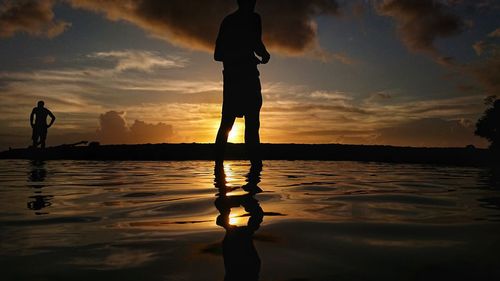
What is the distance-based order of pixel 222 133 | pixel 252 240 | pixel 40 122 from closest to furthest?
pixel 252 240, pixel 222 133, pixel 40 122

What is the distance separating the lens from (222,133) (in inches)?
229

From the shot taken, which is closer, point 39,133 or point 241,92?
point 241,92

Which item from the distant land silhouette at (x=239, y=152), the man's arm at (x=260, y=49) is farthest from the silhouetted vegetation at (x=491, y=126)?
the man's arm at (x=260, y=49)

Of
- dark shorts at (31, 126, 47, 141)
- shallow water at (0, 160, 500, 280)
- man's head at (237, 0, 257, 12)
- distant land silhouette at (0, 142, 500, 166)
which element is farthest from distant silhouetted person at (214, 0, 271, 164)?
dark shorts at (31, 126, 47, 141)

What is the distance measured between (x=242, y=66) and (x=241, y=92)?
0.39 m

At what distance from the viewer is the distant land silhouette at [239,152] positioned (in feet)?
53.8

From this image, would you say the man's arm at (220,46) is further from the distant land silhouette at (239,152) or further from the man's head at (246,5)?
the distant land silhouette at (239,152)

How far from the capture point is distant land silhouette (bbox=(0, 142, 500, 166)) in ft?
53.8

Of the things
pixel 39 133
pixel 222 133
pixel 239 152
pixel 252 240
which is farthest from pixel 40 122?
pixel 252 240

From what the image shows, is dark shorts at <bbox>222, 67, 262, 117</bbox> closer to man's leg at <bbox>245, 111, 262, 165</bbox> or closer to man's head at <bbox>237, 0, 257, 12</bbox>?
man's leg at <bbox>245, 111, 262, 165</bbox>

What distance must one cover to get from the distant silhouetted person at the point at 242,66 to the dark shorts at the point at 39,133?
13.0 metres

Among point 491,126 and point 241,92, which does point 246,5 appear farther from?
point 491,126

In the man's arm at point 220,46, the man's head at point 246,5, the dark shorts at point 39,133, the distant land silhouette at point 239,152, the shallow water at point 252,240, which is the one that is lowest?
the shallow water at point 252,240

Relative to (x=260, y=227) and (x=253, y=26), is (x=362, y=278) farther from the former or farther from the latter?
(x=253, y=26)
